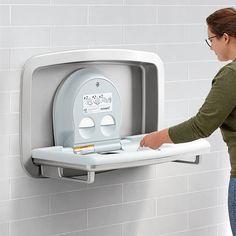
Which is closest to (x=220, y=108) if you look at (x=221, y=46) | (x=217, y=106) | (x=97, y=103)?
(x=217, y=106)

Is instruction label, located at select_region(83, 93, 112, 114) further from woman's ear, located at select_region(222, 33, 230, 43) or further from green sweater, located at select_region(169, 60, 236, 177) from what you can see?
woman's ear, located at select_region(222, 33, 230, 43)

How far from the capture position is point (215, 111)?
257cm

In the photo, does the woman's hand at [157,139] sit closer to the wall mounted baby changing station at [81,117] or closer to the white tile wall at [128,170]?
the wall mounted baby changing station at [81,117]

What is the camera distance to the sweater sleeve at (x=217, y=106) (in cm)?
256

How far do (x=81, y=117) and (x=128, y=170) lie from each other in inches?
14.5

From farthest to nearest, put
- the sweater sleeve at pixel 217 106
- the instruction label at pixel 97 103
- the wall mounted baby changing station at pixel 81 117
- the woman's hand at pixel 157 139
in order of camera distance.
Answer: the instruction label at pixel 97 103 < the wall mounted baby changing station at pixel 81 117 < the woman's hand at pixel 157 139 < the sweater sleeve at pixel 217 106

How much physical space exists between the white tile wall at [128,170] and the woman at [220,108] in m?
0.48

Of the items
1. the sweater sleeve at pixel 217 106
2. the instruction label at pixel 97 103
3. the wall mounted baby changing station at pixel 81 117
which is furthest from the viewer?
the instruction label at pixel 97 103

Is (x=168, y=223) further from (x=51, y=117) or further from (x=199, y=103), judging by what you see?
(x=51, y=117)

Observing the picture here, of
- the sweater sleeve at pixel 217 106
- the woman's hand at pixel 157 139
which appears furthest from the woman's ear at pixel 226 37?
the woman's hand at pixel 157 139

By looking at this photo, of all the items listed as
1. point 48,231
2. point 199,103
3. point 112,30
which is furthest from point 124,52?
point 48,231

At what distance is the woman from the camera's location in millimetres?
2568

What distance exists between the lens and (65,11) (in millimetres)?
2926

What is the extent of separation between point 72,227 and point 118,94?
0.53 metres
